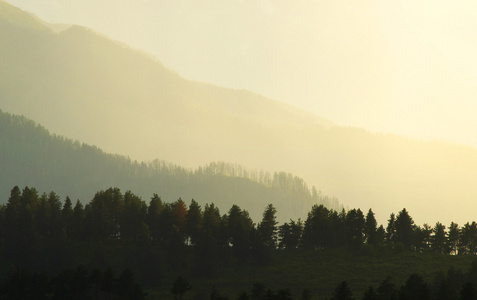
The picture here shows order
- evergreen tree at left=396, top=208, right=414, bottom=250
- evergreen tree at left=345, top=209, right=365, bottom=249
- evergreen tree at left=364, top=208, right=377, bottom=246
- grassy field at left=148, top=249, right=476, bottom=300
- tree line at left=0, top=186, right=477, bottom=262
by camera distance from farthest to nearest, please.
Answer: evergreen tree at left=396, top=208, right=414, bottom=250 → evergreen tree at left=364, top=208, right=377, bottom=246 → evergreen tree at left=345, top=209, right=365, bottom=249 → tree line at left=0, top=186, right=477, bottom=262 → grassy field at left=148, top=249, right=476, bottom=300

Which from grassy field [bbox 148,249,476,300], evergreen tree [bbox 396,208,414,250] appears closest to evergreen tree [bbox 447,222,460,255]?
evergreen tree [bbox 396,208,414,250]

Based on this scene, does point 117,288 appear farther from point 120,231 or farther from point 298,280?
point 120,231

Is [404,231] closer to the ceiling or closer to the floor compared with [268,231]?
closer to the ceiling

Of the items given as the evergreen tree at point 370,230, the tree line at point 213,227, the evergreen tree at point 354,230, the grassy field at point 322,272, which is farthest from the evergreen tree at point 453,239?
the evergreen tree at point 354,230

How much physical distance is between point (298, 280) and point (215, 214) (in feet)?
119

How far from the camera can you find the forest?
476 ft

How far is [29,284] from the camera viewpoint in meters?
113

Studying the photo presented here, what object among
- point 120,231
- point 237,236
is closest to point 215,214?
point 237,236

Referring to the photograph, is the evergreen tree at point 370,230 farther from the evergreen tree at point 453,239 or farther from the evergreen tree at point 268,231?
the evergreen tree at point 268,231

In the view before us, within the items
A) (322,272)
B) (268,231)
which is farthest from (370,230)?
(322,272)

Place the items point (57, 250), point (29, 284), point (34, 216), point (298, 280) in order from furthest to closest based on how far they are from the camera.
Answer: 1. point (34, 216)
2. point (57, 250)
3. point (298, 280)
4. point (29, 284)

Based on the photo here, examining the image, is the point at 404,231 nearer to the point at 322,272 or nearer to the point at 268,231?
the point at 322,272

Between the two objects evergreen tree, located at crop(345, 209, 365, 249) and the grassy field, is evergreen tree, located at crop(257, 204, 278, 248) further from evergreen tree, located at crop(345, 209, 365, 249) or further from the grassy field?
evergreen tree, located at crop(345, 209, 365, 249)

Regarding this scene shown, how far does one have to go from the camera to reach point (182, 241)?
506ft
